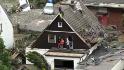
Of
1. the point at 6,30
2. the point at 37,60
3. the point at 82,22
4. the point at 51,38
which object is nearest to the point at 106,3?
the point at 82,22

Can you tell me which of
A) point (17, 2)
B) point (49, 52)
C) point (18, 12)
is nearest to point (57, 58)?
point (49, 52)

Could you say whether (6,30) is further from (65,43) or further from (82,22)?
(82,22)

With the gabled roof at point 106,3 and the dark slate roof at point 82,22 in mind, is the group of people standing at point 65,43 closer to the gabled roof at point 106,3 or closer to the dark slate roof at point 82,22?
the dark slate roof at point 82,22

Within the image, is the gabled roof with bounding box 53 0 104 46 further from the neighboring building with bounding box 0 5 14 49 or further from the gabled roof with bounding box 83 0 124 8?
the gabled roof with bounding box 83 0 124 8

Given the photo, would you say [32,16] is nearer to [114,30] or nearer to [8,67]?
[114,30]

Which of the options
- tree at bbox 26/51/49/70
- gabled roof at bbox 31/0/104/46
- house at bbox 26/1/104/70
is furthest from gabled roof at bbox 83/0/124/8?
tree at bbox 26/51/49/70

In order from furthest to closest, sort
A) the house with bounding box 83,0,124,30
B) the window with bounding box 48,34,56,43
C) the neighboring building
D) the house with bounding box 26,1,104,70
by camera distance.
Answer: the house with bounding box 83,0,124,30
the neighboring building
the window with bounding box 48,34,56,43
the house with bounding box 26,1,104,70

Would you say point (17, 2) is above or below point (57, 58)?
above
